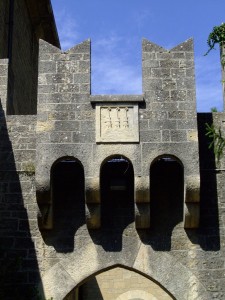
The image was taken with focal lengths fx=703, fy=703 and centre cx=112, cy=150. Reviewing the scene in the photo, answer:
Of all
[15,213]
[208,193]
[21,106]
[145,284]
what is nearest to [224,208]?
[208,193]

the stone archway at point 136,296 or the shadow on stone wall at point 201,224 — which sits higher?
the shadow on stone wall at point 201,224

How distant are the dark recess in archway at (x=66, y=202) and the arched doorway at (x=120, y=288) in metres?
8.93

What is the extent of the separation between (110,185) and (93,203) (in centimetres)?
48

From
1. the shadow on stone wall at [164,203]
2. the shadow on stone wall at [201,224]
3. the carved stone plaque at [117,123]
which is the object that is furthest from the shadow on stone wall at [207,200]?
the carved stone plaque at [117,123]

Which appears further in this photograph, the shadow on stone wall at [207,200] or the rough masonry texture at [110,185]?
the shadow on stone wall at [207,200]

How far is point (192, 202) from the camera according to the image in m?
8.66

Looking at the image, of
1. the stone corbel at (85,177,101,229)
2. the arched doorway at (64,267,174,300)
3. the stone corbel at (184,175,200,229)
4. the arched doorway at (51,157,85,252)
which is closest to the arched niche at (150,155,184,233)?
the stone corbel at (184,175,200,229)

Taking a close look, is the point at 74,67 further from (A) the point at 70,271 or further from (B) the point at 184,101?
(A) the point at 70,271

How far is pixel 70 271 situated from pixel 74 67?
262 cm

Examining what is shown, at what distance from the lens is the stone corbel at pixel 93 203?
860 cm

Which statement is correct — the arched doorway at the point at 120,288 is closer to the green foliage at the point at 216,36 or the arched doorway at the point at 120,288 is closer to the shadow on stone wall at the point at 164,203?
the shadow on stone wall at the point at 164,203

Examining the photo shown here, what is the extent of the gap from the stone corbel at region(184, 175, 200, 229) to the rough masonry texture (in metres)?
0.01

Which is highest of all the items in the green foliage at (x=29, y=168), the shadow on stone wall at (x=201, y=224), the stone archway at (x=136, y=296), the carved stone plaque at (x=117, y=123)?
the carved stone plaque at (x=117, y=123)

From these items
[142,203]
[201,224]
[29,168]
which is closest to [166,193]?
[142,203]
